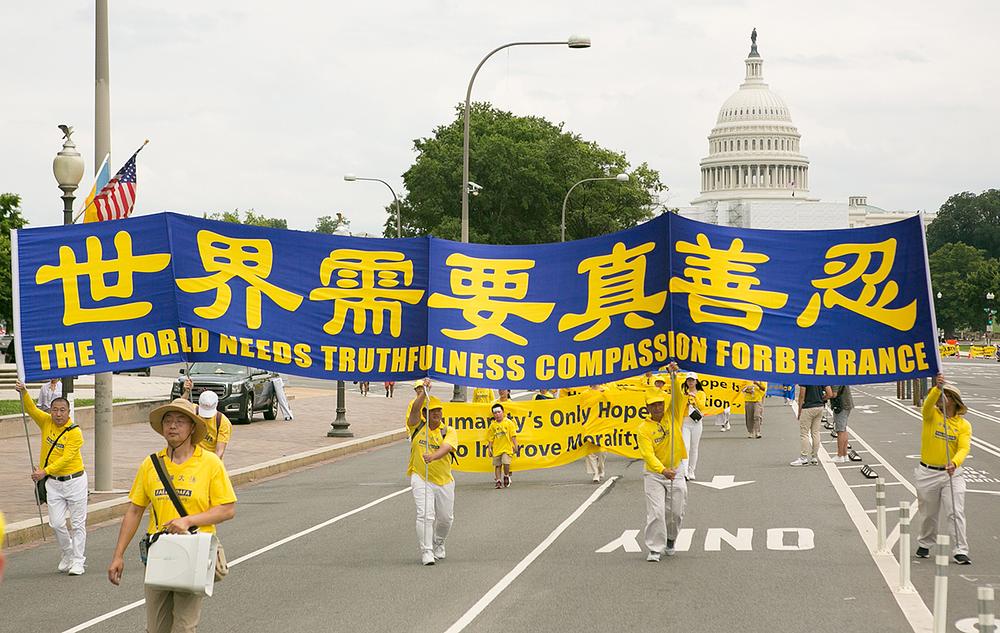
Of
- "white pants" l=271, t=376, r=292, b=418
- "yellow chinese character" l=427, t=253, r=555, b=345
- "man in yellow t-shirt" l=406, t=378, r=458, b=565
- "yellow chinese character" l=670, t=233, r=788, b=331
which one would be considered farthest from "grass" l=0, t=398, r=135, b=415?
"yellow chinese character" l=670, t=233, r=788, b=331

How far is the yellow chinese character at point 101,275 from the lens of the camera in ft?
36.5

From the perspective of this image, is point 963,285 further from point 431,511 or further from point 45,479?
point 45,479

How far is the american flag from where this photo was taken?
59.3 ft

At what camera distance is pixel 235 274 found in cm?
1184

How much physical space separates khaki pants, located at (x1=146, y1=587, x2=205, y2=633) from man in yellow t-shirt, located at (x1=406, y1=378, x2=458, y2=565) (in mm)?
5386

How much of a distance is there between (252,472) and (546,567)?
1059 centimetres

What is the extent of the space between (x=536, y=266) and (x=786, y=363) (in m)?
2.36

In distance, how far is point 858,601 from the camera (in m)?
10.9

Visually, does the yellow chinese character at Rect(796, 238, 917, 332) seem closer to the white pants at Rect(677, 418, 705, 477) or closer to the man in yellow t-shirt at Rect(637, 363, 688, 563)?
the man in yellow t-shirt at Rect(637, 363, 688, 563)

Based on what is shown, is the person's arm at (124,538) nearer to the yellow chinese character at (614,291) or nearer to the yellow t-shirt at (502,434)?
the yellow chinese character at (614,291)

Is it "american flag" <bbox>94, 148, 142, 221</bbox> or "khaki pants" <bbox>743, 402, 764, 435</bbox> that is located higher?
"american flag" <bbox>94, 148, 142, 221</bbox>

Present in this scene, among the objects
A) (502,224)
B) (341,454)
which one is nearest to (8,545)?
(341,454)

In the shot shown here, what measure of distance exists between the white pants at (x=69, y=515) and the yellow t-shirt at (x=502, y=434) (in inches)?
242

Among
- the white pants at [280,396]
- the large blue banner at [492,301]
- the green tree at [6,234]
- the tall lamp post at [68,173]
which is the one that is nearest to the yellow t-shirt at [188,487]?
the large blue banner at [492,301]
